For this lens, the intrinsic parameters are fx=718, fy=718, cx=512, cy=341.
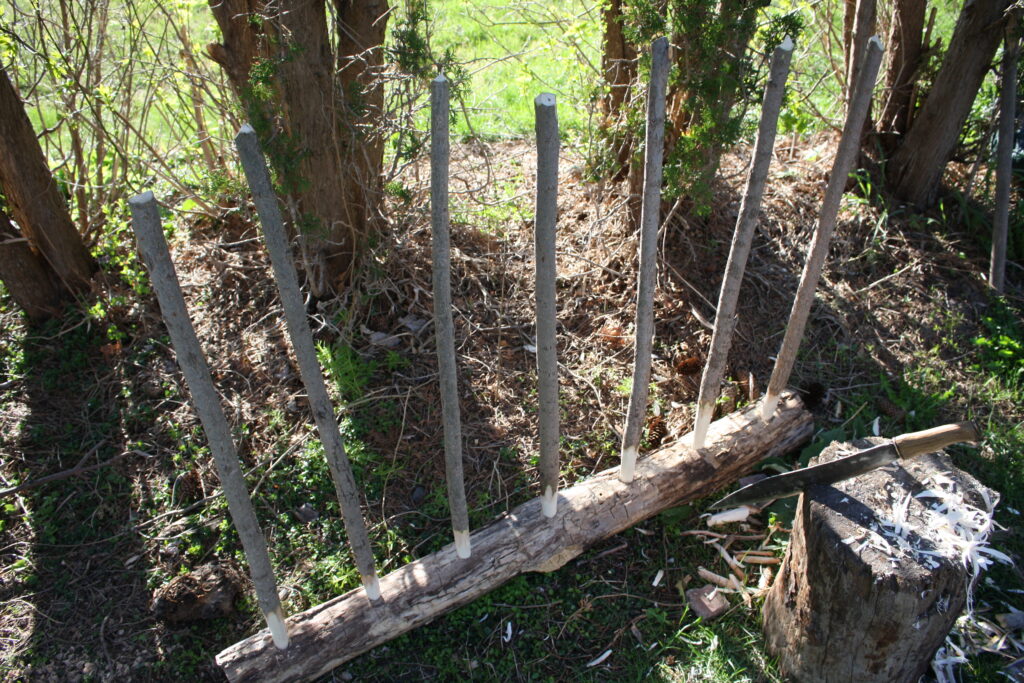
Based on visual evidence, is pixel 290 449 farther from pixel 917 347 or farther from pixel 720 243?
pixel 917 347

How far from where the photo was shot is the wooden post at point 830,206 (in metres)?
2.54

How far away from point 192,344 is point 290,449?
55.0 inches

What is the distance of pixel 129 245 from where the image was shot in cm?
401

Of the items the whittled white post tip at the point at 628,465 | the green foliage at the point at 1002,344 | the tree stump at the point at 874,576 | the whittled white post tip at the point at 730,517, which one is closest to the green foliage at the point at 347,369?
the whittled white post tip at the point at 628,465

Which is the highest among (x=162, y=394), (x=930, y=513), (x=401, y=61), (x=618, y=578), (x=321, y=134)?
(x=401, y=61)

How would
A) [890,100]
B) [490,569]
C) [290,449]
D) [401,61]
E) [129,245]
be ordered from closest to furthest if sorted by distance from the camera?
[490,569]
[401,61]
[290,449]
[129,245]
[890,100]

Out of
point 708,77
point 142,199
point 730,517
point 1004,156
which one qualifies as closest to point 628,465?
point 730,517

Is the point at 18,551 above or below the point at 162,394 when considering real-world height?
below

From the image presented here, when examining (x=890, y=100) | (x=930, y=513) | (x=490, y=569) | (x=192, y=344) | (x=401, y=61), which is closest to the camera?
(x=192, y=344)

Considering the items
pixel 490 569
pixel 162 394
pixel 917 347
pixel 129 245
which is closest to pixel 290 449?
pixel 162 394

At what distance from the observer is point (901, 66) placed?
4203mm

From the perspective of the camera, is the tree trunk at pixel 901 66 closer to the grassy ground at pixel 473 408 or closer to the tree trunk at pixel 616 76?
A: the grassy ground at pixel 473 408

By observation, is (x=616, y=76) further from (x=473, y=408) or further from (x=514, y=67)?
(x=514, y=67)

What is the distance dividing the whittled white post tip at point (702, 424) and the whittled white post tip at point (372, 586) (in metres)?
1.44
